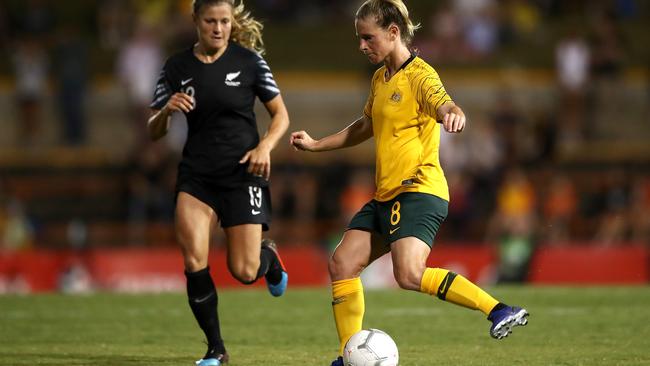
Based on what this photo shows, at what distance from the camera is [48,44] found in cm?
2305

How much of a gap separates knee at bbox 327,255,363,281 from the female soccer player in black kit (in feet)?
2.96

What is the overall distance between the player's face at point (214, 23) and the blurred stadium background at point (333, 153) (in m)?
8.59

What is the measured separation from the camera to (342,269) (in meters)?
7.52

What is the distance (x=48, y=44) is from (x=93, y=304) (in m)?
11.6

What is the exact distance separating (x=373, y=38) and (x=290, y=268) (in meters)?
9.80

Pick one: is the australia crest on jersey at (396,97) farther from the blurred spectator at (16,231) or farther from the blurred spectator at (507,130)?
the blurred spectator at (507,130)

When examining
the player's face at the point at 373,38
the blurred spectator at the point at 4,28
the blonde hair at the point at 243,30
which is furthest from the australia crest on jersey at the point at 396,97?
the blurred spectator at the point at 4,28

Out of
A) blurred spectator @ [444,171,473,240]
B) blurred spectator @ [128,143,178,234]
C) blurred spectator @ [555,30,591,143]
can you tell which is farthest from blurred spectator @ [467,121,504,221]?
blurred spectator @ [128,143,178,234]

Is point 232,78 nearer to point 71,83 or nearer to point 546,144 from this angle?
point 546,144

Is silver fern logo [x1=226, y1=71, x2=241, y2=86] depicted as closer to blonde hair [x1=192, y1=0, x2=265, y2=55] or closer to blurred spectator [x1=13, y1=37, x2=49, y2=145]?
blonde hair [x1=192, y1=0, x2=265, y2=55]

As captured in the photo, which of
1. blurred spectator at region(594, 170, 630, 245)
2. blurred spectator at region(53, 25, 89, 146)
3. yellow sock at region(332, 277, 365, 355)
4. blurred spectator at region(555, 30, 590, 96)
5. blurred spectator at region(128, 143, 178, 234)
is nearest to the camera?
yellow sock at region(332, 277, 365, 355)

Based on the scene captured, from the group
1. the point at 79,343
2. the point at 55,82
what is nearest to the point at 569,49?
the point at 55,82

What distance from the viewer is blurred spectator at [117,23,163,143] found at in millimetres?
20438

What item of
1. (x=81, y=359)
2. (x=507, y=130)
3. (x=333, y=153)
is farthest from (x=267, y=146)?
(x=333, y=153)
